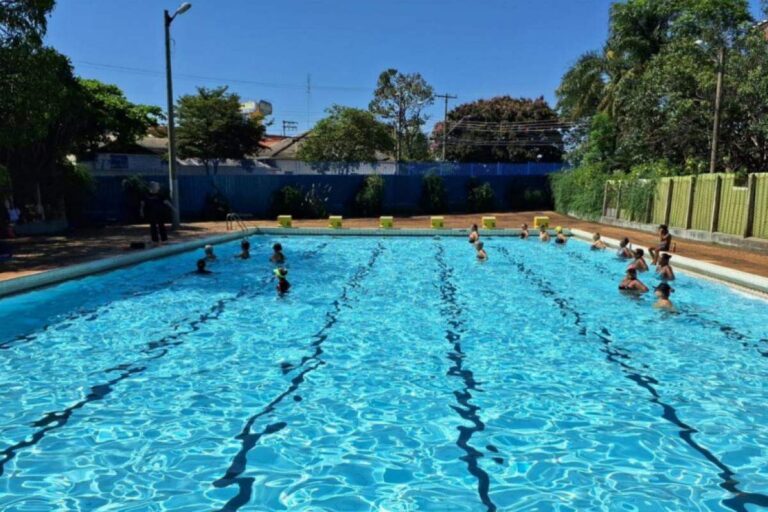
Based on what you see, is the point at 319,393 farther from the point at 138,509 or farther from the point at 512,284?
the point at 512,284

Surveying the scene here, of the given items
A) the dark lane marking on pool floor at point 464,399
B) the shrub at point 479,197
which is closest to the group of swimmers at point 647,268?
the dark lane marking on pool floor at point 464,399

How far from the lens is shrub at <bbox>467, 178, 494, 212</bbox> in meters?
32.1

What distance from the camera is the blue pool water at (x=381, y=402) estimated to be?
13.6 feet

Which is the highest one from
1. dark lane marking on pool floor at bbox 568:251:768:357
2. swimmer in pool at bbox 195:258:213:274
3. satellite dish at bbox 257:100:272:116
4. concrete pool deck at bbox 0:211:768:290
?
satellite dish at bbox 257:100:272:116

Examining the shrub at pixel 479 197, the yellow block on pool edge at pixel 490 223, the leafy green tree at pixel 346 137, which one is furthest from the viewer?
the leafy green tree at pixel 346 137

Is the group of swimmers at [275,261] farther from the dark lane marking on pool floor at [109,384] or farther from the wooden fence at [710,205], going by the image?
the wooden fence at [710,205]

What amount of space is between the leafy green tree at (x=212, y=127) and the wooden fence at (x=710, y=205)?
27.8 meters

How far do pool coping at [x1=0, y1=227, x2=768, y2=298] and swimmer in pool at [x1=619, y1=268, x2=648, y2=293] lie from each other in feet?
6.68

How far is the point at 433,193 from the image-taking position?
31.3 metres

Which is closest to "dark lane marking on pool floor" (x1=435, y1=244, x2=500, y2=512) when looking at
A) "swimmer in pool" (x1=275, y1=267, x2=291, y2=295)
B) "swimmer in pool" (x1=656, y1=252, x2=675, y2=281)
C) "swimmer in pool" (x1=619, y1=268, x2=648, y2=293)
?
"swimmer in pool" (x1=275, y1=267, x2=291, y2=295)

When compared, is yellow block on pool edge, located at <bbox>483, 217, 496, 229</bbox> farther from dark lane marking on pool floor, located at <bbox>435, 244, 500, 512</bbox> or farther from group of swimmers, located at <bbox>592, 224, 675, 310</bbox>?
dark lane marking on pool floor, located at <bbox>435, 244, 500, 512</bbox>

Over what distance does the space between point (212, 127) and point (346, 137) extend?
9.81m

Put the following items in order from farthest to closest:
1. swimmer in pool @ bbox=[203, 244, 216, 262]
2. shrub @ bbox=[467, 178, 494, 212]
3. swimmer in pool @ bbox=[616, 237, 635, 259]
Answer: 1. shrub @ bbox=[467, 178, 494, 212]
2. swimmer in pool @ bbox=[616, 237, 635, 259]
3. swimmer in pool @ bbox=[203, 244, 216, 262]

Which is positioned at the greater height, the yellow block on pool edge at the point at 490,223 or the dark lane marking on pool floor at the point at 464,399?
the yellow block on pool edge at the point at 490,223
